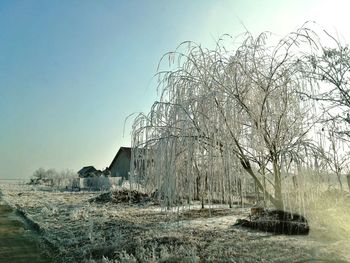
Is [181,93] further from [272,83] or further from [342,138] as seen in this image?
[342,138]

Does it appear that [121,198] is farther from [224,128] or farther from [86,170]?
[86,170]

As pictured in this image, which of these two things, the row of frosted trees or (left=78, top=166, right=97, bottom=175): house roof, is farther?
(left=78, top=166, right=97, bottom=175): house roof

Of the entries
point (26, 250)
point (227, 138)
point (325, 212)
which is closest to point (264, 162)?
point (227, 138)

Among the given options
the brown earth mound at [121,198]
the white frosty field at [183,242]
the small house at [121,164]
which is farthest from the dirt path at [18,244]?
the small house at [121,164]

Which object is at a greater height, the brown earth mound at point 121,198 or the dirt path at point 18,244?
the brown earth mound at point 121,198

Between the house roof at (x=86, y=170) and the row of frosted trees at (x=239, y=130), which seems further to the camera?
the house roof at (x=86, y=170)

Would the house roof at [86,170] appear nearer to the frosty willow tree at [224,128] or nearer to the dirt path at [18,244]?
the dirt path at [18,244]

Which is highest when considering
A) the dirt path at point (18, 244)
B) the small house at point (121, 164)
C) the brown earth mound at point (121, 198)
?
the small house at point (121, 164)

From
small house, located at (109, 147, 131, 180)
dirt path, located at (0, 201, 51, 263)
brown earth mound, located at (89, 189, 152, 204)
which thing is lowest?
dirt path, located at (0, 201, 51, 263)

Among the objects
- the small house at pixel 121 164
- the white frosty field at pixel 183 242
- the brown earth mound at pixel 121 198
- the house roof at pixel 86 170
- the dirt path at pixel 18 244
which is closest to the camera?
the white frosty field at pixel 183 242

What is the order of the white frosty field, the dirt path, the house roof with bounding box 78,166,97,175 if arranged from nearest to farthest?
the white frosty field < the dirt path < the house roof with bounding box 78,166,97,175

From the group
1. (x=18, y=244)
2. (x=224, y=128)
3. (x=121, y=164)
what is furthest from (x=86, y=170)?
(x=224, y=128)

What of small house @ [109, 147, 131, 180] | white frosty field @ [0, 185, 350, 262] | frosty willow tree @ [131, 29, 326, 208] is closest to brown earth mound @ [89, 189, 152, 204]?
white frosty field @ [0, 185, 350, 262]

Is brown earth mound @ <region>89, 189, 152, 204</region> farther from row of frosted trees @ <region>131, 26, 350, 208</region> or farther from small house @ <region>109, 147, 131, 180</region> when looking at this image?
small house @ <region>109, 147, 131, 180</region>
